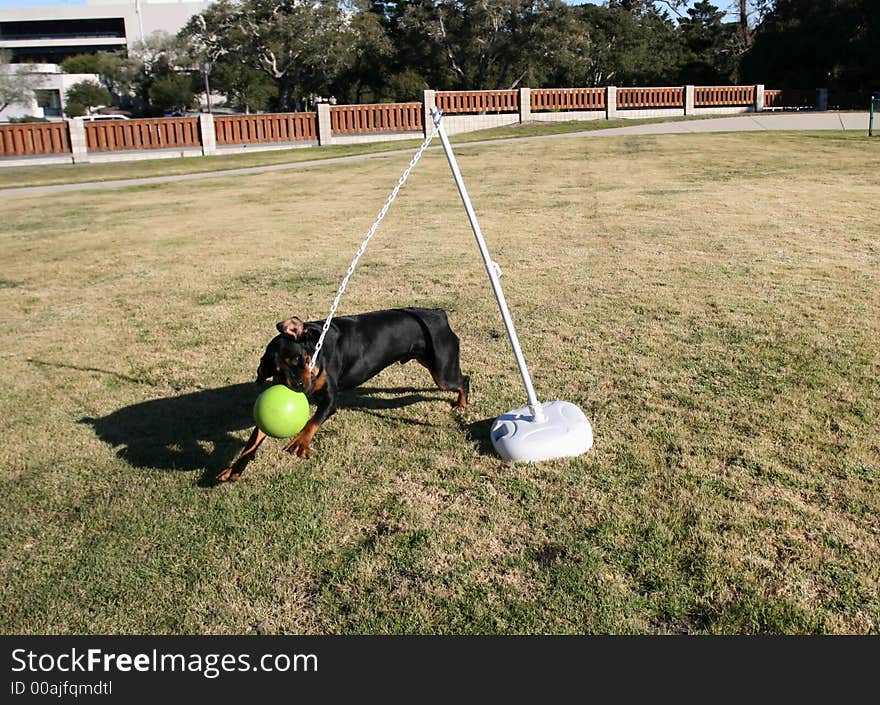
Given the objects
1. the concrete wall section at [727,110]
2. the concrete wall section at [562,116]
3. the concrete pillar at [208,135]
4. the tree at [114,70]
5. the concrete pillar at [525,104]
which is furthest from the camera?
the tree at [114,70]

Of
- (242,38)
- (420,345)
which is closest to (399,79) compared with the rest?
(242,38)

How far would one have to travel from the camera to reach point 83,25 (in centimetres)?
9381

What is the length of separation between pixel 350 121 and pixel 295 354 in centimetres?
2791

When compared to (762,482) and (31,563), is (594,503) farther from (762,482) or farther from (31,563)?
(31,563)

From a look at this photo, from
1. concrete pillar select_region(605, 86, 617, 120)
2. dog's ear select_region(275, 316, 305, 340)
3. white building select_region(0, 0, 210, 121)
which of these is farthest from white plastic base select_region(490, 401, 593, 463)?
white building select_region(0, 0, 210, 121)

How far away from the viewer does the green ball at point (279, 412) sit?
369cm

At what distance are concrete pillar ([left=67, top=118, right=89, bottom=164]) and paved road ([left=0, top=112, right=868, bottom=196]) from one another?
242 inches

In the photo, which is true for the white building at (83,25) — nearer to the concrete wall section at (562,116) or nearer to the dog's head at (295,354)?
the concrete wall section at (562,116)

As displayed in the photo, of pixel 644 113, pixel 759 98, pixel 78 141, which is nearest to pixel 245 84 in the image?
pixel 78 141

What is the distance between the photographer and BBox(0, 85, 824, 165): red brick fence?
26.3m

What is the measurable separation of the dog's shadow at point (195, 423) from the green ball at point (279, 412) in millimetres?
599

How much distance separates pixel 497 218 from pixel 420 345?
771 centimetres

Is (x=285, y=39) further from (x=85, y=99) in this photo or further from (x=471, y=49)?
(x=85, y=99)

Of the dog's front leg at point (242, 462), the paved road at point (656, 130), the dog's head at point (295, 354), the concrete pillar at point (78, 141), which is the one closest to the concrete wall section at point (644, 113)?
the paved road at point (656, 130)
